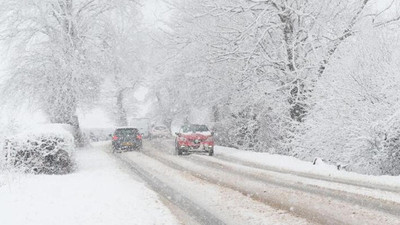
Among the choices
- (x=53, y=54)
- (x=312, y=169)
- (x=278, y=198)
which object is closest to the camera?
(x=278, y=198)

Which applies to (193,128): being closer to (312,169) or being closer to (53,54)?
(312,169)

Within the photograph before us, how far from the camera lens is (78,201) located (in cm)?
1027

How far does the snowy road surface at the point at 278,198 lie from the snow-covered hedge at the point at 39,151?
3.55 m

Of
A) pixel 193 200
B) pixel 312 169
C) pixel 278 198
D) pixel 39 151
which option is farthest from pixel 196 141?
pixel 278 198

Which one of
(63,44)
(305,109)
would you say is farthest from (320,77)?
(63,44)

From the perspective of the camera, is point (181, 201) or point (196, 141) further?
point (196, 141)

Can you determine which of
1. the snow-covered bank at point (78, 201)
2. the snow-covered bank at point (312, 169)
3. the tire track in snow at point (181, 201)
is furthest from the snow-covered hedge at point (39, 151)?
the snow-covered bank at point (312, 169)

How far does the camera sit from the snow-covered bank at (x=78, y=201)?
8.45 metres

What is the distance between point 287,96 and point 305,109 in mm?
1409

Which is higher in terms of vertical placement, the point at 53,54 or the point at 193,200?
the point at 53,54

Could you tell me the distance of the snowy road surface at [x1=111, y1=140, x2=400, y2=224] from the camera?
816 centimetres

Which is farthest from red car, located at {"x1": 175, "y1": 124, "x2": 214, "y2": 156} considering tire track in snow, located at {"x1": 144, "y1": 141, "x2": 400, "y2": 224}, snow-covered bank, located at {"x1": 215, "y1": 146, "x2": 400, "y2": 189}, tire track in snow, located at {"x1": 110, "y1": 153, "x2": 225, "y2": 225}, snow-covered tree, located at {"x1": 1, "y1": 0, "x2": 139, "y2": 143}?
tire track in snow, located at {"x1": 144, "y1": 141, "x2": 400, "y2": 224}

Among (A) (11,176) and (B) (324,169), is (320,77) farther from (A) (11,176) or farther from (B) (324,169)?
(A) (11,176)

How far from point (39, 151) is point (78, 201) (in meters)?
6.36
